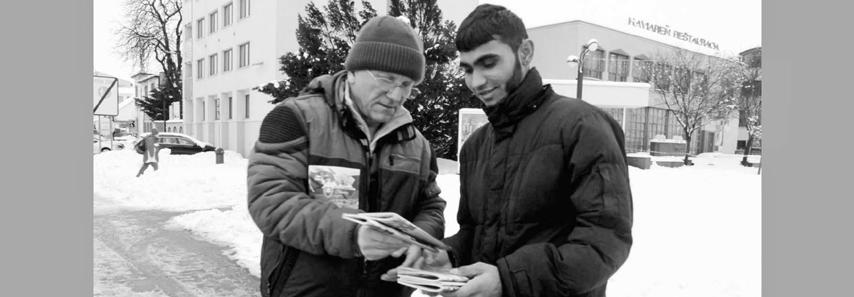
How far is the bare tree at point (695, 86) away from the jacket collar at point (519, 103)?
40261 mm

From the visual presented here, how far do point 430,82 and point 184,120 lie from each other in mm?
32704

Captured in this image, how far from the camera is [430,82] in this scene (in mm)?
18953

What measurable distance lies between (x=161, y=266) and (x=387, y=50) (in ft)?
20.4

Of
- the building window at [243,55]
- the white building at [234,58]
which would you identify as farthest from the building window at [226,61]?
the building window at [243,55]

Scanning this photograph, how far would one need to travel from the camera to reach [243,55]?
33594mm

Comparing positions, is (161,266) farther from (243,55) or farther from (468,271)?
(243,55)

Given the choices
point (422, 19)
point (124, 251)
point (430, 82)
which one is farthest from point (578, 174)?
point (422, 19)

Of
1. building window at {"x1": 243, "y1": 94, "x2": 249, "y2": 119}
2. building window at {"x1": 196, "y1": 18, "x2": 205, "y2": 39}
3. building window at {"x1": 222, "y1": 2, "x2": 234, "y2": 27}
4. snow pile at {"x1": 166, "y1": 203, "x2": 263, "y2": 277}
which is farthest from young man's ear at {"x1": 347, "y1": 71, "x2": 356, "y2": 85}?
building window at {"x1": 196, "y1": 18, "x2": 205, "y2": 39}

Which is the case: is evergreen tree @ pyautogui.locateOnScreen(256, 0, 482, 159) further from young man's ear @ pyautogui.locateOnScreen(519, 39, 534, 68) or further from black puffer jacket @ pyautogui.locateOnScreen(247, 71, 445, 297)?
young man's ear @ pyautogui.locateOnScreen(519, 39, 534, 68)

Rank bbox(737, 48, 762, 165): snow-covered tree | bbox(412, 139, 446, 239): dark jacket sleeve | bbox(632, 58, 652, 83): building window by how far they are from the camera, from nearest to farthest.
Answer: bbox(412, 139, 446, 239): dark jacket sleeve
bbox(737, 48, 762, 165): snow-covered tree
bbox(632, 58, 652, 83): building window

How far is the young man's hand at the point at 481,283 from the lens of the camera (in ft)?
6.40

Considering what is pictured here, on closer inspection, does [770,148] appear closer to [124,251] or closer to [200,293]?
[200,293]

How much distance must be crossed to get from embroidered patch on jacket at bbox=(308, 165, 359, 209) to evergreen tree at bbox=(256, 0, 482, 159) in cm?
1536

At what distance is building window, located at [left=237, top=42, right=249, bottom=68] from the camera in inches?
1303
